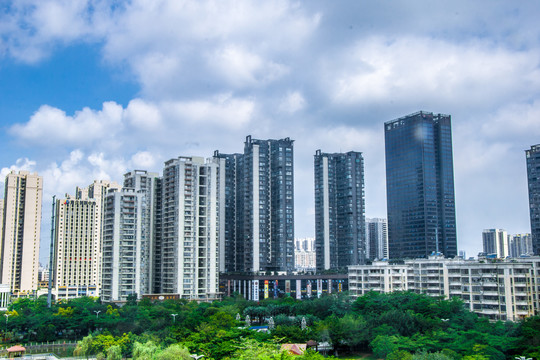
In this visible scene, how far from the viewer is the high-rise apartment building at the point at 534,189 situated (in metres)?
73.4

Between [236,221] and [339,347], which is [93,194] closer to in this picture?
[236,221]

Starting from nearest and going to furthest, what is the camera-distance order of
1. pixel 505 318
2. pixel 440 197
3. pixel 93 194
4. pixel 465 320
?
pixel 465 320, pixel 505 318, pixel 440 197, pixel 93 194

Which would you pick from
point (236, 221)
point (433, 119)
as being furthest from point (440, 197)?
point (236, 221)

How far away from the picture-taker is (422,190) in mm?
82875

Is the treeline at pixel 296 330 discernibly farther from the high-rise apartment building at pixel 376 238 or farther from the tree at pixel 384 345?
the high-rise apartment building at pixel 376 238

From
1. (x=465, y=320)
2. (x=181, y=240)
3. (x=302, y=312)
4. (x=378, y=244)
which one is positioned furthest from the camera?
(x=378, y=244)

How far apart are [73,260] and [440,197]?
63.4 metres

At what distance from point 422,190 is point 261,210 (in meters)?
25.0

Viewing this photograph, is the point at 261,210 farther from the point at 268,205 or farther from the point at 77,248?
the point at 77,248

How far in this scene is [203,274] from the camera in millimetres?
67375

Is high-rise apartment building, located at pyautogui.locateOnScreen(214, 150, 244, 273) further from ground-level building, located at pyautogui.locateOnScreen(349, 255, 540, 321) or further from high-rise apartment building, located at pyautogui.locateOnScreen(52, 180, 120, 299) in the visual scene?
ground-level building, located at pyautogui.locateOnScreen(349, 255, 540, 321)

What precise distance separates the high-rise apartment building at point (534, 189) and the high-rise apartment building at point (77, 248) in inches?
2622

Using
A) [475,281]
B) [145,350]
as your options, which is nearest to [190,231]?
[145,350]

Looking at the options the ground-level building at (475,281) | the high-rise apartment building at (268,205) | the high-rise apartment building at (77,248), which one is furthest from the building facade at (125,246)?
the high-rise apartment building at (77,248)
